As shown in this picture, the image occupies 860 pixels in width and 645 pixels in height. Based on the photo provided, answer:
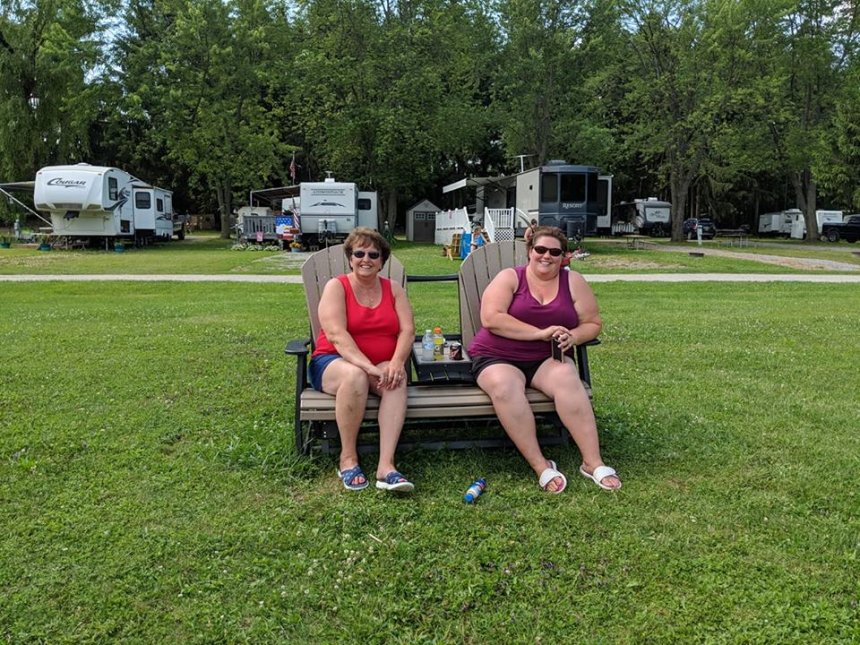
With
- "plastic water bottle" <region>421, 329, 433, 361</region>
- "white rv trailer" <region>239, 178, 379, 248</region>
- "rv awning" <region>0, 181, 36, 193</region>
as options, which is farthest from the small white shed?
"plastic water bottle" <region>421, 329, 433, 361</region>

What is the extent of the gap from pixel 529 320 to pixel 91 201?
1976 cm

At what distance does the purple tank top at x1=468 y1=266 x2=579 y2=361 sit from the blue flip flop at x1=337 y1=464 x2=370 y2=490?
2.88 ft

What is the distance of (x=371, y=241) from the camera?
11.4ft

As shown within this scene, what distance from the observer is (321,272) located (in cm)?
390

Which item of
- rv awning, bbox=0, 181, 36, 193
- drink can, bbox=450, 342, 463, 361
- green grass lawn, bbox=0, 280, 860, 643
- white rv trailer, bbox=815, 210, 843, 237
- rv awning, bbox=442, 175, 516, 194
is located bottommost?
green grass lawn, bbox=0, 280, 860, 643

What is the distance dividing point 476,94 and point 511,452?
28516 millimetres

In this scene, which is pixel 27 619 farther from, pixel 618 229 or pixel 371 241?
pixel 618 229

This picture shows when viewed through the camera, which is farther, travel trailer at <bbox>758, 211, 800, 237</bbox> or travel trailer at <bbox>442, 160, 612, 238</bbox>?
travel trailer at <bbox>758, 211, 800, 237</bbox>

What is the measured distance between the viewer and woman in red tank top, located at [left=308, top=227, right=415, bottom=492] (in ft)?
10.3

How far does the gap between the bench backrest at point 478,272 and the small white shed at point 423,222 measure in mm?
26039

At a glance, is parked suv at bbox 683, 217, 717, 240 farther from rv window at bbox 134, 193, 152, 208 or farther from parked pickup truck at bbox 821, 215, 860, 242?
rv window at bbox 134, 193, 152, 208

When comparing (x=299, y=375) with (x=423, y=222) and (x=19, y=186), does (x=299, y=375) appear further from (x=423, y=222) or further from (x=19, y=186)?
(x=423, y=222)

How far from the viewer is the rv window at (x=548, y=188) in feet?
65.9

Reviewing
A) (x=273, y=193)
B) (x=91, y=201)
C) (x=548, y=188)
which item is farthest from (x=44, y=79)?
(x=548, y=188)
